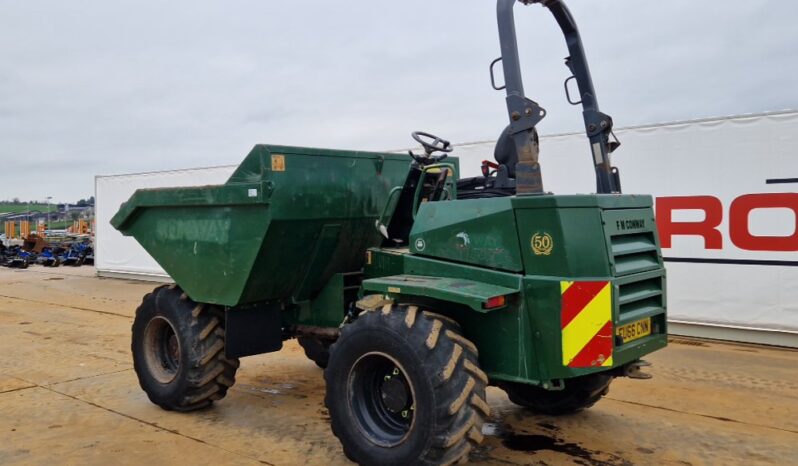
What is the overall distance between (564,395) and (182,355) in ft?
10.6

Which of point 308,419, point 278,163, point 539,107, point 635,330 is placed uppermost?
point 539,107

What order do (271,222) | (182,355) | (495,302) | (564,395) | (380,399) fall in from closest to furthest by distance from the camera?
(495,302)
(380,399)
(271,222)
(564,395)
(182,355)

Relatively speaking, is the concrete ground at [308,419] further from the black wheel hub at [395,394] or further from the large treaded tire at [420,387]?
the black wheel hub at [395,394]

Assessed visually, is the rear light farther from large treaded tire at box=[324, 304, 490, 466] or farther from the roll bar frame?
the roll bar frame

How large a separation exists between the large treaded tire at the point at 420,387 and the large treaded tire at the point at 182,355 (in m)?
1.77

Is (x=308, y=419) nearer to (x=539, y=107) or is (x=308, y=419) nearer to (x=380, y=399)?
(x=380, y=399)

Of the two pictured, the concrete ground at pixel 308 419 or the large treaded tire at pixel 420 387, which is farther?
the concrete ground at pixel 308 419

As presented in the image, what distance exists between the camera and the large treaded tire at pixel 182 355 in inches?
222

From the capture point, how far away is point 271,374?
23.5ft

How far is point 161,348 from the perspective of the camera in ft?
20.3

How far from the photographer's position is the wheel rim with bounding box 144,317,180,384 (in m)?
6.05

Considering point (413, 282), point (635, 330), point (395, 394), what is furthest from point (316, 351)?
point (635, 330)

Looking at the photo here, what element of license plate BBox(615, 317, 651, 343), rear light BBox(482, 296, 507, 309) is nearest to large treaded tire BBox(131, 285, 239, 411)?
rear light BBox(482, 296, 507, 309)

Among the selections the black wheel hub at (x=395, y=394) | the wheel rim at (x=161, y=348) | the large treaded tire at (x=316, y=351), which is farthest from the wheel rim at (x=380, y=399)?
the large treaded tire at (x=316, y=351)
